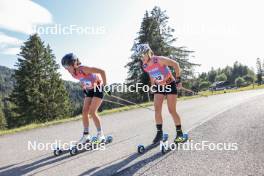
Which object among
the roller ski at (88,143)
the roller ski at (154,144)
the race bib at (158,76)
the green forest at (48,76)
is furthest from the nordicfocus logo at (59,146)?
the green forest at (48,76)

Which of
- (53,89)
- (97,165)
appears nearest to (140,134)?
(97,165)

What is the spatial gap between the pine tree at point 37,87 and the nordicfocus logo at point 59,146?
114ft

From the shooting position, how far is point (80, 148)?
728 centimetres

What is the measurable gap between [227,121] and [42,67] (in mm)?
41661

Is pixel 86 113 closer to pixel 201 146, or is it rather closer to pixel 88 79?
pixel 88 79

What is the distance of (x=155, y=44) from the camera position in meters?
46.5

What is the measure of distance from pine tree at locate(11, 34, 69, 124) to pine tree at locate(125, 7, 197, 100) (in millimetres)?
11467

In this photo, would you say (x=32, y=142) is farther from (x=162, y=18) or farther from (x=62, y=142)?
(x=162, y=18)

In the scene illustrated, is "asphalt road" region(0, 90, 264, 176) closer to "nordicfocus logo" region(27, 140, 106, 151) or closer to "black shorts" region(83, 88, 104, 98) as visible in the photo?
"nordicfocus logo" region(27, 140, 106, 151)

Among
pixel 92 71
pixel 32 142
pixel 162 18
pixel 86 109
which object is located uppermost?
pixel 162 18

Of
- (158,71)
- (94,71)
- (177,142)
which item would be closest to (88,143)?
(94,71)

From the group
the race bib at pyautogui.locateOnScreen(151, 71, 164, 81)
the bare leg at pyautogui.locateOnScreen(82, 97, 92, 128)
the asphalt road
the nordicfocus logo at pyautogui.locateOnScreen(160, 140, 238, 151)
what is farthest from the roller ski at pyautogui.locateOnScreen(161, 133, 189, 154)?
the bare leg at pyautogui.locateOnScreen(82, 97, 92, 128)

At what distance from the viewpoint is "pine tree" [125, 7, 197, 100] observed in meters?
45.2

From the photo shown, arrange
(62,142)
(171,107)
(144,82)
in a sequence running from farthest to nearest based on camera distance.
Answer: (144,82) < (62,142) < (171,107)
